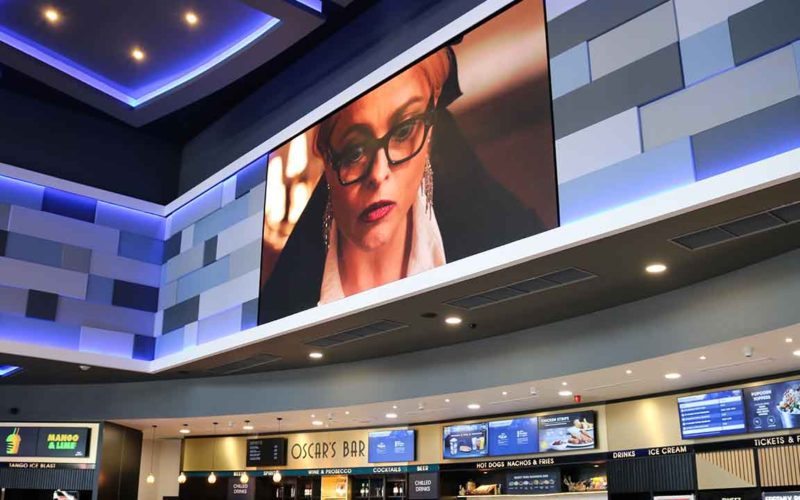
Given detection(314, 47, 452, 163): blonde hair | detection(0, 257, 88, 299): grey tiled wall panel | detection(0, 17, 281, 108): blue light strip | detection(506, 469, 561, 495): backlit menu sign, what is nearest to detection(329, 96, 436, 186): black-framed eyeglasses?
detection(314, 47, 452, 163): blonde hair

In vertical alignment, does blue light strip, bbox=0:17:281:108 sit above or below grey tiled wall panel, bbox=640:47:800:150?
above

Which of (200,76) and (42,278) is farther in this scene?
(42,278)

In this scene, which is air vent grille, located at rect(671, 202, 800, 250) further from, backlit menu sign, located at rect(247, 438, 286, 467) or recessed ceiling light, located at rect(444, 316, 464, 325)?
backlit menu sign, located at rect(247, 438, 286, 467)

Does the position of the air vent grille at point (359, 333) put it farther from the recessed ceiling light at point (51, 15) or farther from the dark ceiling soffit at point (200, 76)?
the recessed ceiling light at point (51, 15)

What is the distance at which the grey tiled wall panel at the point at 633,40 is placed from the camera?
6.27 m

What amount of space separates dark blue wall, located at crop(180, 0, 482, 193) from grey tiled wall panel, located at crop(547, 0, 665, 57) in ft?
5.12

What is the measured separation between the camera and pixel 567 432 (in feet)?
34.8

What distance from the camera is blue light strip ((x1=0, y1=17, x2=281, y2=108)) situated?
10.5m

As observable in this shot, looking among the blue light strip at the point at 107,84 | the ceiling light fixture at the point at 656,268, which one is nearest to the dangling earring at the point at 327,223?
the blue light strip at the point at 107,84

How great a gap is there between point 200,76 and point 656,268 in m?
7.04

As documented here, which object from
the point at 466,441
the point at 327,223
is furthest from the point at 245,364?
the point at 466,441

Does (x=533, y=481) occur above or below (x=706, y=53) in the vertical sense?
below

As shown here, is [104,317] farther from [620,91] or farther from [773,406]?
[773,406]

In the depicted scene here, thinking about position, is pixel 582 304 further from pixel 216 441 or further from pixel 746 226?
pixel 216 441
